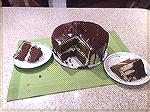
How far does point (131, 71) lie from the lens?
983 millimetres

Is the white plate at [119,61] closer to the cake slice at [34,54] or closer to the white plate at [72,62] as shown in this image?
the white plate at [72,62]

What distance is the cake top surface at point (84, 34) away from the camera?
101 centimetres

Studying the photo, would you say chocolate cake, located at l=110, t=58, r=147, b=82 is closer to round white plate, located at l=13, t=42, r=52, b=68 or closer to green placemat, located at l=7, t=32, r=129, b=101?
green placemat, located at l=7, t=32, r=129, b=101

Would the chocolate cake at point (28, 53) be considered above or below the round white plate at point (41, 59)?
above

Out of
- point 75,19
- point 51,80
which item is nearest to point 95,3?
point 75,19

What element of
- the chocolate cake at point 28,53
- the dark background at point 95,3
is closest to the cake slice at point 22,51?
the chocolate cake at point 28,53

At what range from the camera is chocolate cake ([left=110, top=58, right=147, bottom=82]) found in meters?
0.98

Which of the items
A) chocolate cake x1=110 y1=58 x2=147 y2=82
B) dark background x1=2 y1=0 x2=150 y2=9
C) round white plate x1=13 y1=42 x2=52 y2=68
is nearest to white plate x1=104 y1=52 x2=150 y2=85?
chocolate cake x1=110 y1=58 x2=147 y2=82

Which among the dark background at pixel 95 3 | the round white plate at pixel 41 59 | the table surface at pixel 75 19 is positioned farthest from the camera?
the dark background at pixel 95 3

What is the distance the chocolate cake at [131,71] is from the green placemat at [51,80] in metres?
0.05

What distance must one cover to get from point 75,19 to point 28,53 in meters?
0.38

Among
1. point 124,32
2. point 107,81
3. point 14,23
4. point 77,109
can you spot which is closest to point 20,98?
point 77,109

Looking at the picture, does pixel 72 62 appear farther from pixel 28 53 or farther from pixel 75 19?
pixel 75 19

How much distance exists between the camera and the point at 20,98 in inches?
36.3
